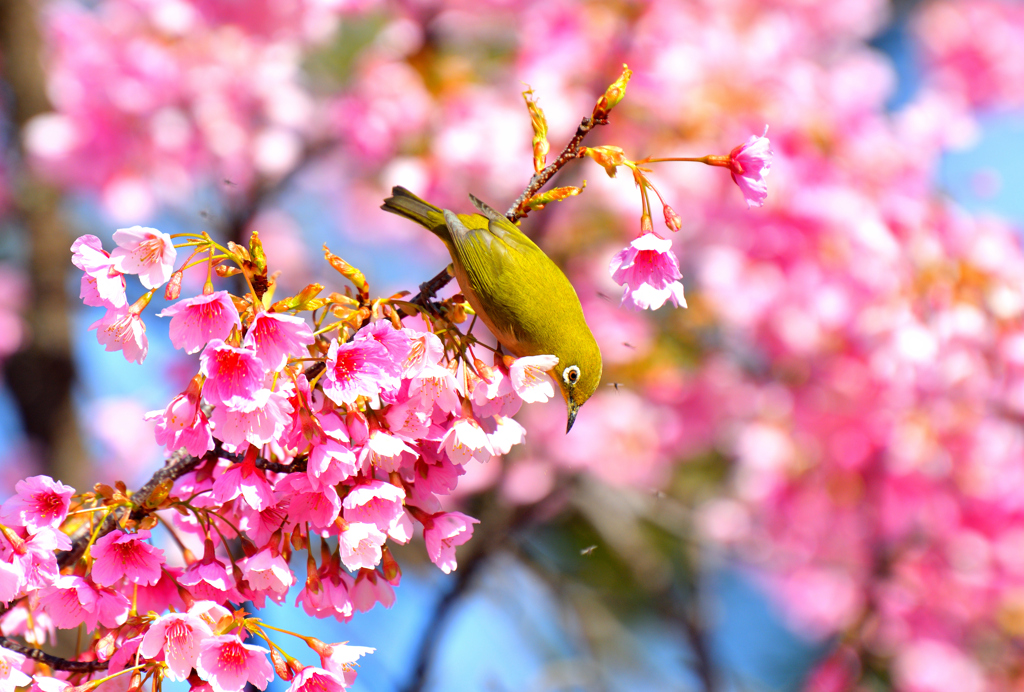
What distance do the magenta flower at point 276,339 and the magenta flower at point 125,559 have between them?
0.25 meters

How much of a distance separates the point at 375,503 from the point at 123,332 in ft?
1.06

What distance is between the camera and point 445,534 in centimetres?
88

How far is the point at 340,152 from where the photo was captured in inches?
136

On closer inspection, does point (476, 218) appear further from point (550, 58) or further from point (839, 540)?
point (839, 540)

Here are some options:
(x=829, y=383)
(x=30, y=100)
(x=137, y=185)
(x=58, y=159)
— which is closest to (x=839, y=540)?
(x=829, y=383)

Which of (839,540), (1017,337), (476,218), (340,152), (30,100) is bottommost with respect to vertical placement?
(839,540)

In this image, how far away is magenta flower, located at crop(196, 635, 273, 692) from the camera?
2.54ft

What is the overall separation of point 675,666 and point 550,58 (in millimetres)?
2601

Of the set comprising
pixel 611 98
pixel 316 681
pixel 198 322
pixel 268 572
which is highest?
pixel 611 98

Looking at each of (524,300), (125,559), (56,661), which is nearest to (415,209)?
(524,300)

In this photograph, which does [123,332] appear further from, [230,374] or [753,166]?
[753,166]

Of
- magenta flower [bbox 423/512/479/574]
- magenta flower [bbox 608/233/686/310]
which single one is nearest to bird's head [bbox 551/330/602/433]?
magenta flower [bbox 608/233/686/310]

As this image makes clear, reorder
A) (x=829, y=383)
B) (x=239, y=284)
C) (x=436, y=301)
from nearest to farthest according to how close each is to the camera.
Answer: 1. (x=436, y=301)
2. (x=239, y=284)
3. (x=829, y=383)

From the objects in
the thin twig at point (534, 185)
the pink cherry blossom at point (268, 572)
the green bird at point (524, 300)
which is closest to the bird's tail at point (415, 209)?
the green bird at point (524, 300)
